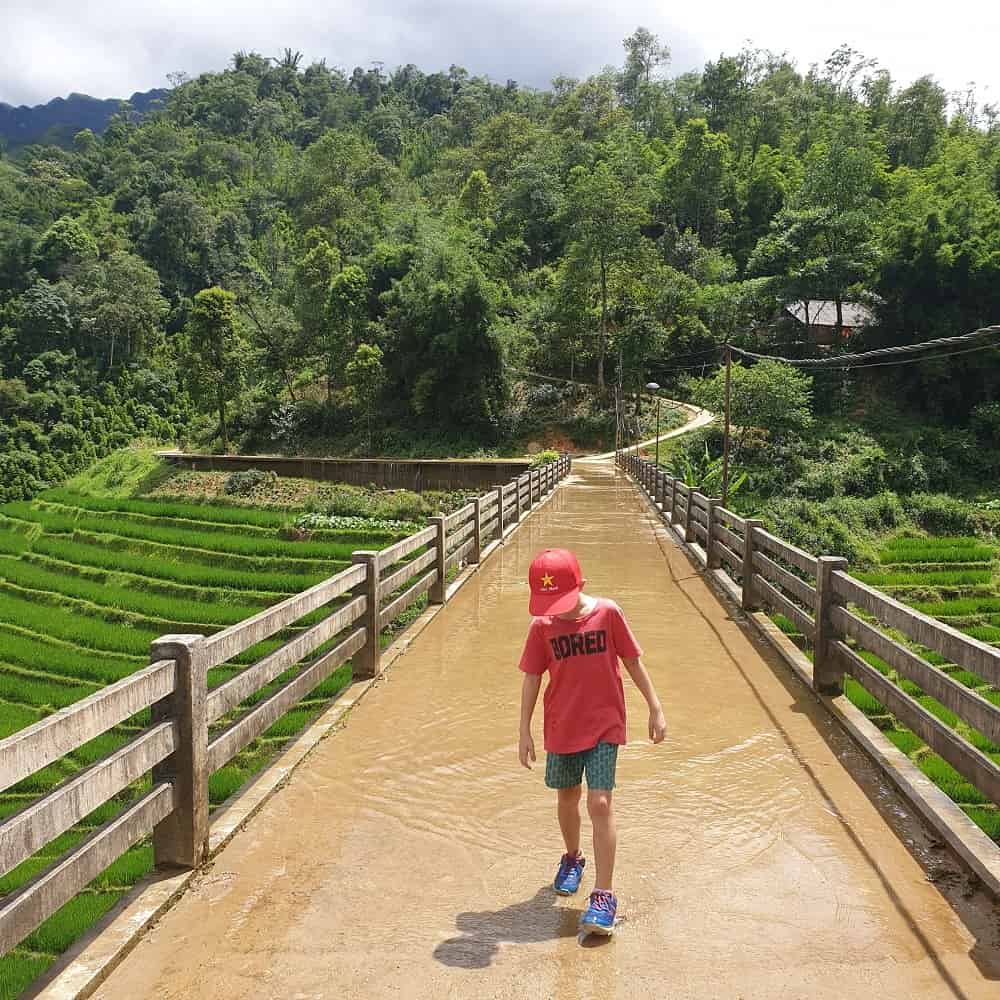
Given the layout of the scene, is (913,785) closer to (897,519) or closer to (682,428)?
(897,519)

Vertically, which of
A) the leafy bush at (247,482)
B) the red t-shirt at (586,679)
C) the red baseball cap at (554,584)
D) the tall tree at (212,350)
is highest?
the tall tree at (212,350)

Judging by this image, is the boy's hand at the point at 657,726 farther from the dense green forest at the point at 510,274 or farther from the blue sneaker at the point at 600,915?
the dense green forest at the point at 510,274

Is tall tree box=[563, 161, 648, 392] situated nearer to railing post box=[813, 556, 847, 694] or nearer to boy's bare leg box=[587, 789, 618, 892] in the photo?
railing post box=[813, 556, 847, 694]

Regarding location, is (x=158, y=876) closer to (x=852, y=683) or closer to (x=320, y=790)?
(x=320, y=790)

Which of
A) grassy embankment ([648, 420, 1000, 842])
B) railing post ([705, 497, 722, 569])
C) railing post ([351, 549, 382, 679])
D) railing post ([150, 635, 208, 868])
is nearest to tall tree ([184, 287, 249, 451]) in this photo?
grassy embankment ([648, 420, 1000, 842])

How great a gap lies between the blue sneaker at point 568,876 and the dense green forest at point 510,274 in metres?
36.0

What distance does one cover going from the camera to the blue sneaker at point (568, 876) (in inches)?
136

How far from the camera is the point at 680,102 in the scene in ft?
331

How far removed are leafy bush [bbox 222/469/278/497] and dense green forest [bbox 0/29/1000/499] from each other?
1193 cm

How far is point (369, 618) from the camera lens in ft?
22.3

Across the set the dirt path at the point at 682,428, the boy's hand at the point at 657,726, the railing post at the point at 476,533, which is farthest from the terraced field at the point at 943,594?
the dirt path at the point at 682,428

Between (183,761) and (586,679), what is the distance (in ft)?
5.78

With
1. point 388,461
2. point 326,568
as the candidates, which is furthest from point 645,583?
point 388,461

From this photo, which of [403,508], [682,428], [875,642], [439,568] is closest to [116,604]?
[403,508]
